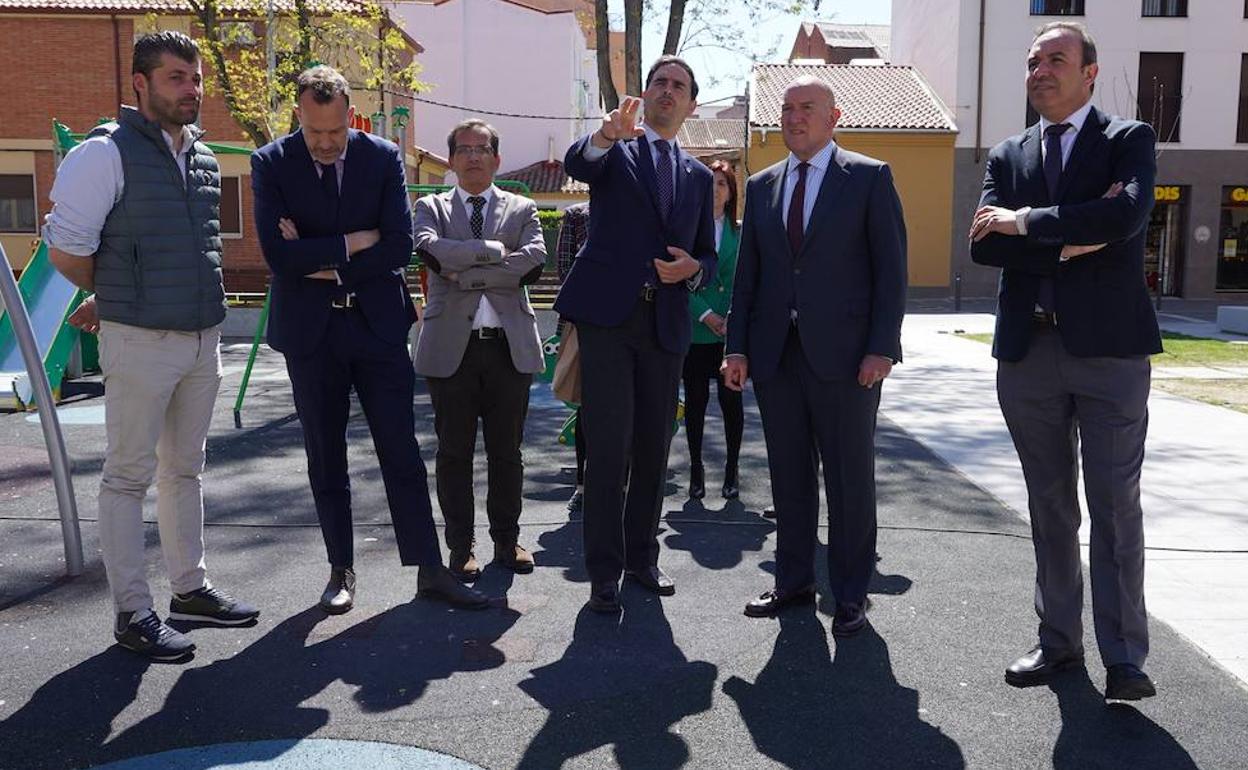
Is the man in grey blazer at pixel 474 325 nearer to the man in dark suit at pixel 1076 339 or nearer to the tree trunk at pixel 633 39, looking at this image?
the man in dark suit at pixel 1076 339

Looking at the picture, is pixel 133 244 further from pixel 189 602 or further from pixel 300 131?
pixel 189 602

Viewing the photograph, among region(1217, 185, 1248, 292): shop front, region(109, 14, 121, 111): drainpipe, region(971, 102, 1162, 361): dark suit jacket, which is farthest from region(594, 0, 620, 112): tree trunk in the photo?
region(1217, 185, 1248, 292): shop front

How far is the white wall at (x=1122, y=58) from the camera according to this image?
109 ft

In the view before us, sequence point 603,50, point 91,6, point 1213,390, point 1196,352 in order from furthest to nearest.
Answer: point 91,6, point 603,50, point 1196,352, point 1213,390

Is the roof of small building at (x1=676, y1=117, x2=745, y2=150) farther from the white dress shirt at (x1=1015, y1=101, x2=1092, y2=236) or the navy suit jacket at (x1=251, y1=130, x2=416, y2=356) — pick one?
the white dress shirt at (x1=1015, y1=101, x2=1092, y2=236)

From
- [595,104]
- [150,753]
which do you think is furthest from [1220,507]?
[595,104]

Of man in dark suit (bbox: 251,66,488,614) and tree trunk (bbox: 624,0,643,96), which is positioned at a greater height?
tree trunk (bbox: 624,0,643,96)

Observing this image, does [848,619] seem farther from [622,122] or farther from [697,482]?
[697,482]

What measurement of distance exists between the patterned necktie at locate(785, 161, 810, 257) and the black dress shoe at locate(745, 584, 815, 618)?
1336mm

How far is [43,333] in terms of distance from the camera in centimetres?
1126

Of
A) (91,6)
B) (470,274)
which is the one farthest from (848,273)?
(91,6)

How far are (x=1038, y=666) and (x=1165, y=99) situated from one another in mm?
34328

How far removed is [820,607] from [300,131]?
2764 millimetres

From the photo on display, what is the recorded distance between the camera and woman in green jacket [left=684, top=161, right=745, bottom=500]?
6.65 m
